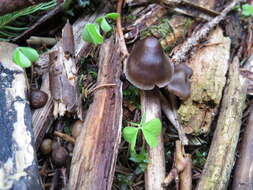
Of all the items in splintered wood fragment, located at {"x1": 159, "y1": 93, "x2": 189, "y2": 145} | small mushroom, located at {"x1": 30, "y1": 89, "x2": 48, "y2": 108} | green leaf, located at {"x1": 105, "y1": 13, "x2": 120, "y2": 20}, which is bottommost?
splintered wood fragment, located at {"x1": 159, "y1": 93, "x2": 189, "y2": 145}

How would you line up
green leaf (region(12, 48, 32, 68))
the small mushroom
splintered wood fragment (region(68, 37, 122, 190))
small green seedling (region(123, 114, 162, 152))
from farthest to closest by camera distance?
1. the small mushroom
2. green leaf (region(12, 48, 32, 68))
3. small green seedling (region(123, 114, 162, 152))
4. splintered wood fragment (region(68, 37, 122, 190))

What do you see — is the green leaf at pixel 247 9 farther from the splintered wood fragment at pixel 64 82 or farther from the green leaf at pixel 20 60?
the green leaf at pixel 20 60

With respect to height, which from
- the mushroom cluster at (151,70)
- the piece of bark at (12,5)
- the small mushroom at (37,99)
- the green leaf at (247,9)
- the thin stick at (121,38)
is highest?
the green leaf at (247,9)

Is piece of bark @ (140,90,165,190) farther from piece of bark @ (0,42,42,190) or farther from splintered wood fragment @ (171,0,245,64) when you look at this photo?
piece of bark @ (0,42,42,190)

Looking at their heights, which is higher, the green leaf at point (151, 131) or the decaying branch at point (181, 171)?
the green leaf at point (151, 131)

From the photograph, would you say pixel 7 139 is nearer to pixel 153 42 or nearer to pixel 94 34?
pixel 94 34

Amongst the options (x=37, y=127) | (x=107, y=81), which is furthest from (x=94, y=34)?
(x=37, y=127)

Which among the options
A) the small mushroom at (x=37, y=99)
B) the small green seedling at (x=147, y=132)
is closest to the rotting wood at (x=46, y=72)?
the small mushroom at (x=37, y=99)

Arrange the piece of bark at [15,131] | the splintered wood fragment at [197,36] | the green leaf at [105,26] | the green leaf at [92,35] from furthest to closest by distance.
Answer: the splintered wood fragment at [197,36]
the green leaf at [105,26]
the green leaf at [92,35]
the piece of bark at [15,131]

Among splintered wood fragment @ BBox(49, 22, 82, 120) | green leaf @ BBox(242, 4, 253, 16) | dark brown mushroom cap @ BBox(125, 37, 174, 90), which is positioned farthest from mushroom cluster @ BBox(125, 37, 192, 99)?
green leaf @ BBox(242, 4, 253, 16)
